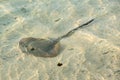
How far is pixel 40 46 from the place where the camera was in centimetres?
430

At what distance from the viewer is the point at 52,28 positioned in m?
4.99

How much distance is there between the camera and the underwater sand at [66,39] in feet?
12.6

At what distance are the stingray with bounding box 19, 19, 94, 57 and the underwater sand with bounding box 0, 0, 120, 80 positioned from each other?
9 cm

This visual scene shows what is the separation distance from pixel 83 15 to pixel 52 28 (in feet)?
2.79

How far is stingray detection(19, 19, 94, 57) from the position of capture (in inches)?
165

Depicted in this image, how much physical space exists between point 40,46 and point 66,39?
0.61 metres

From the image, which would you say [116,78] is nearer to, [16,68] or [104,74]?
[104,74]

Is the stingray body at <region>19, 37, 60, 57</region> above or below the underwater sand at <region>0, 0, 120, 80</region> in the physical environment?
above

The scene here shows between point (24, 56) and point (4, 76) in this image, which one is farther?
point (24, 56)

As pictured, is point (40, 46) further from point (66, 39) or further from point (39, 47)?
point (66, 39)

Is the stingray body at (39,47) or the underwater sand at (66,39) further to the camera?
the stingray body at (39,47)

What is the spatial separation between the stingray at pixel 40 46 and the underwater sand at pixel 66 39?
0.09 metres

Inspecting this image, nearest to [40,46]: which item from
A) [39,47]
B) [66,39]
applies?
[39,47]

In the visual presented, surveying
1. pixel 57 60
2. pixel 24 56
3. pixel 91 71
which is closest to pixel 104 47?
pixel 91 71
